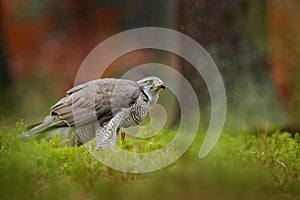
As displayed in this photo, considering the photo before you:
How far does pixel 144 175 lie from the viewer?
15.5 ft

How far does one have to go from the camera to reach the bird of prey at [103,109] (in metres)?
5.30

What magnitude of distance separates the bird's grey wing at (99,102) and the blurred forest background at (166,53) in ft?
9.15

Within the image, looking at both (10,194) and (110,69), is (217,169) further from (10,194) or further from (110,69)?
(110,69)

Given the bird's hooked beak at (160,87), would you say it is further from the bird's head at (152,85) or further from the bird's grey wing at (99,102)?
the bird's grey wing at (99,102)

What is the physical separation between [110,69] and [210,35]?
626cm

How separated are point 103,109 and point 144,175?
32.1 inches

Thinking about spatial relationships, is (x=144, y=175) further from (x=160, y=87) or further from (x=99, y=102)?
(x=99, y=102)

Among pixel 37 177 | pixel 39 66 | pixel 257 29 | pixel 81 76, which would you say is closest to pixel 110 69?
pixel 81 76

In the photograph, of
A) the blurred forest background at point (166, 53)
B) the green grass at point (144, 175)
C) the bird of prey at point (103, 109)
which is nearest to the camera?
the green grass at point (144, 175)

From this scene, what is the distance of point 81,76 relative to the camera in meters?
13.9

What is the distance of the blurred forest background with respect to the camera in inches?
328

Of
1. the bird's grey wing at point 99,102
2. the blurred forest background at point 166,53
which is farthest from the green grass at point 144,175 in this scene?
the blurred forest background at point 166,53

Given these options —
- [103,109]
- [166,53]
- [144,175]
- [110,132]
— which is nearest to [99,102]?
[103,109]

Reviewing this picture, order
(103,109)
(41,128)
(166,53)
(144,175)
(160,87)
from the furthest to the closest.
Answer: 1. (166,53)
2. (41,128)
3. (103,109)
4. (160,87)
5. (144,175)
